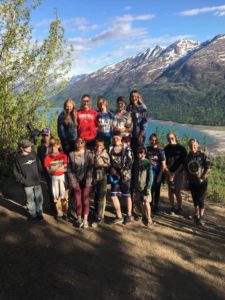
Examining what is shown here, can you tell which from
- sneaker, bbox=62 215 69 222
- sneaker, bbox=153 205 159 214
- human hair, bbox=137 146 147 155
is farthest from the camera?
sneaker, bbox=153 205 159 214

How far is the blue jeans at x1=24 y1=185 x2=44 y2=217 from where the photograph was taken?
7449 mm

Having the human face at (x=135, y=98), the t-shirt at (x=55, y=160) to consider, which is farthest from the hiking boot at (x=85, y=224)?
the human face at (x=135, y=98)

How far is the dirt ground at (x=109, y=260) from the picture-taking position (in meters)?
5.17

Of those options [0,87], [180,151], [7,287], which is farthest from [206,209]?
[0,87]

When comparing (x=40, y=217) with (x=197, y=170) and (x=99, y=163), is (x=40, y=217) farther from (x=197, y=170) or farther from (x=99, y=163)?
(x=197, y=170)

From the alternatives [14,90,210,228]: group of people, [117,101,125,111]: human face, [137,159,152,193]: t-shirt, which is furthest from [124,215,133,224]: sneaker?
[117,101,125,111]: human face

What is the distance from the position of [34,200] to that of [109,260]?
261 centimetres

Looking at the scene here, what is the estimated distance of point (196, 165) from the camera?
784 cm

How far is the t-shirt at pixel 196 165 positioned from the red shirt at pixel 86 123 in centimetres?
263

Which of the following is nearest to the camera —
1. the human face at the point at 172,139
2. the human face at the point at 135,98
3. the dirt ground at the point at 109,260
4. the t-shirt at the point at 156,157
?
the dirt ground at the point at 109,260

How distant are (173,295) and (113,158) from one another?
130 inches

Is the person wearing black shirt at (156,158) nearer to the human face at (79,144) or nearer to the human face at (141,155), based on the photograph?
the human face at (141,155)

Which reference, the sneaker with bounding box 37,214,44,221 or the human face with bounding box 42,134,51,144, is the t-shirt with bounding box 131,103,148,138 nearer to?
the human face with bounding box 42,134,51,144

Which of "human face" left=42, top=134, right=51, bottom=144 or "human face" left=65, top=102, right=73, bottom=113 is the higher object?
"human face" left=65, top=102, right=73, bottom=113
